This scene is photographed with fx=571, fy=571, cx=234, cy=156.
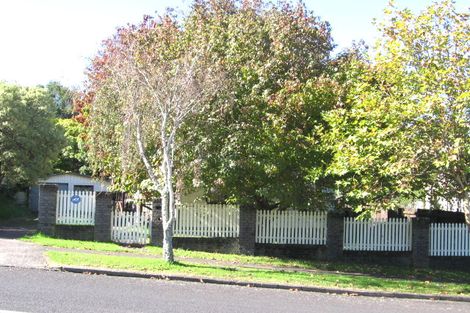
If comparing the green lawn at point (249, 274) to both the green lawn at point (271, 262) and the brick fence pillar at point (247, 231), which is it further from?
the brick fence pillar at point (247, 231)

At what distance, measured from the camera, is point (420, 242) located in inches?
763

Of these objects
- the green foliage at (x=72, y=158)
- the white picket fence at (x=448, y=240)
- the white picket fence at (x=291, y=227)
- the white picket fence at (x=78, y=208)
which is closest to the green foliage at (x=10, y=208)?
the green foliage at (x=72, y=158)

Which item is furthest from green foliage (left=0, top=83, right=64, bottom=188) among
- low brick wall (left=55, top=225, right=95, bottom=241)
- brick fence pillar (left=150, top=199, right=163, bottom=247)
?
brick fence pillar (left=150, top=199, right=163, bottom=247)

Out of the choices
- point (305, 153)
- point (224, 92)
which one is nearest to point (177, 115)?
point (224, 92)

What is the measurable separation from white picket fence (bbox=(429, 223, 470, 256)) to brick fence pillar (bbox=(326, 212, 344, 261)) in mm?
3259

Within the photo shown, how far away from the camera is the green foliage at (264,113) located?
16828 millimetres

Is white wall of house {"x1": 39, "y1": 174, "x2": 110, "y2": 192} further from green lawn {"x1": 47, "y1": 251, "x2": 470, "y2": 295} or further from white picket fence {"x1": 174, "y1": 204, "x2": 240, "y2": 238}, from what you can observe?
green lawn {"x1": 47, "y1": 251, "x2": 470, "y2": 295}

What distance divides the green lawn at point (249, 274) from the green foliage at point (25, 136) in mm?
14943

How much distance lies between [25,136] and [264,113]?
16.0 metres

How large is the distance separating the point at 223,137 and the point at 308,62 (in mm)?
3892

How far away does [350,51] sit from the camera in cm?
1962

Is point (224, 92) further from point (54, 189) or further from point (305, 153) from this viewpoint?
point (54, 189)

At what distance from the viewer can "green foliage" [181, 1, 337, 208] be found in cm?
1683

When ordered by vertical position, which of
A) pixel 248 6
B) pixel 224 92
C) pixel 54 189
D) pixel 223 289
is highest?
pixel 248 6
